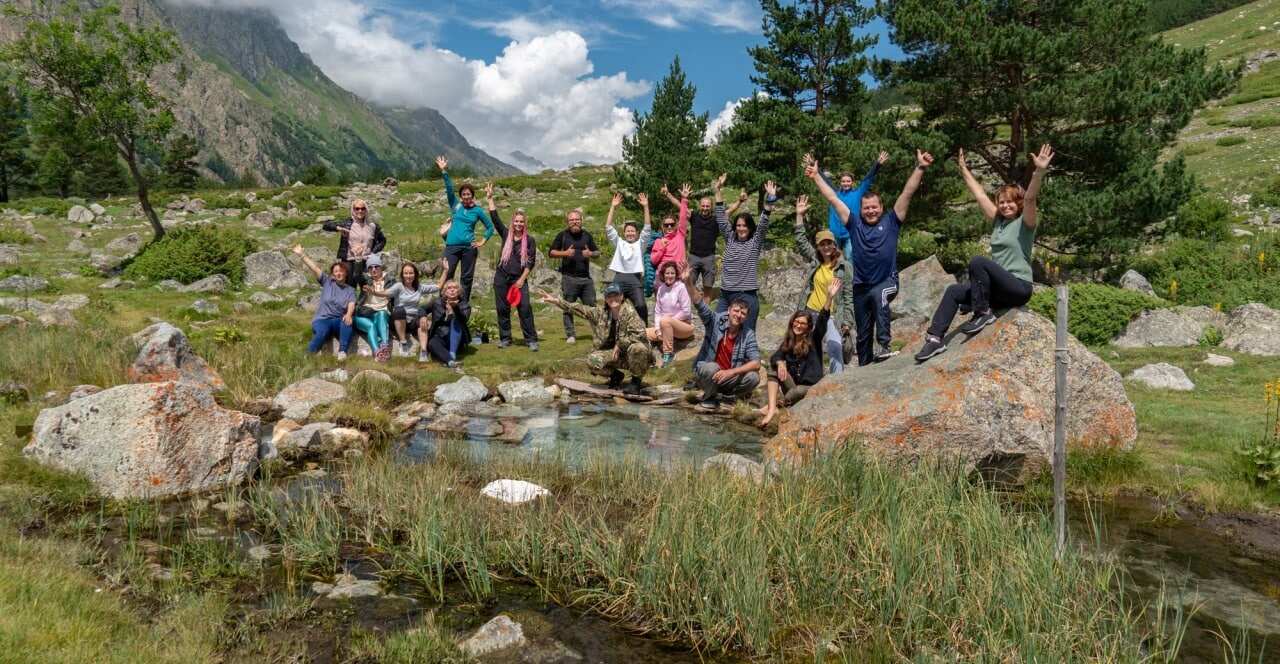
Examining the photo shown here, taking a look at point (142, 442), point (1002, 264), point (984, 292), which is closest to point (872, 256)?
point (984, 292)

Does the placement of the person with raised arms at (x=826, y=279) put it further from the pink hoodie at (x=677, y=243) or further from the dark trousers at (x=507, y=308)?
the dark trousers at (x=507, y=308)

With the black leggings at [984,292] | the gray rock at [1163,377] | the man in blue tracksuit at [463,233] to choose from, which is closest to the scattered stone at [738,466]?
the black leggings at [984,292]

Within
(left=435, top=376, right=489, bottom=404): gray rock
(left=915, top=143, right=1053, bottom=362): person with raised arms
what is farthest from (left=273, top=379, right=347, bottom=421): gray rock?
(left=915, top=143, right=1053, bottom=362): person with raised arms

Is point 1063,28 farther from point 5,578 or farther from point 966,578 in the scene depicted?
point 5,578

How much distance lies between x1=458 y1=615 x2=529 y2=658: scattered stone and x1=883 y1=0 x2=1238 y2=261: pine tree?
18.5m

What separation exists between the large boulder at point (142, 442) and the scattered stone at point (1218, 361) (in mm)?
14961

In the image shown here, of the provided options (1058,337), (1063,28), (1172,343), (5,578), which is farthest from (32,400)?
(1063,28)

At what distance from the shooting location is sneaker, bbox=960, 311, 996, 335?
859 centimetres

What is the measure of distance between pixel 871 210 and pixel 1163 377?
6.09 meters

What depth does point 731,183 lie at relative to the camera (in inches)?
1125

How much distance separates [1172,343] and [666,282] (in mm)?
10084

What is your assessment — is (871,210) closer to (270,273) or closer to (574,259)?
(574,259)

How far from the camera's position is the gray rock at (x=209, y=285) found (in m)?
19.6

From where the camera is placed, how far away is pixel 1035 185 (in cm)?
720
